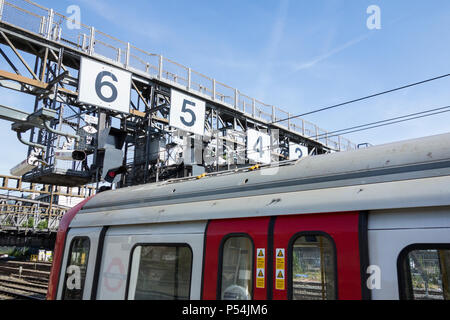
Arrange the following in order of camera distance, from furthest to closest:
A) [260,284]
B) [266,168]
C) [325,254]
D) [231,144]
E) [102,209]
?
1. [231,144]
2. [102,209]
3. [266,168]
4. [260,284]
5. [325,254]

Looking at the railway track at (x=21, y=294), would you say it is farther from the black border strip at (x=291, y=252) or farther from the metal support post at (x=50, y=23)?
the black border strip at (x=291, y=252)

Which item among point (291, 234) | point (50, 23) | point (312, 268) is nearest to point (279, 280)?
point (312, 268)

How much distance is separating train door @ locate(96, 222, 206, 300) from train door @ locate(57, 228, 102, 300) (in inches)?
10.8

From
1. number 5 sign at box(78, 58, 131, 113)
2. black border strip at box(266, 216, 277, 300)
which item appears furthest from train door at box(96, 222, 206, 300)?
number 5 sign at box(78, 58, 131, 113)

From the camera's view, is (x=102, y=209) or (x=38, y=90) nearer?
(x=102, y=209)

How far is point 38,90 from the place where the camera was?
1662 centimetres

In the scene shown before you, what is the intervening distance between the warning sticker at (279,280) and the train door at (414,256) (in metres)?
0.89

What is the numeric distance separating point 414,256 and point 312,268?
929 mm

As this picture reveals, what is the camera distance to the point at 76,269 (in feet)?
19.9
